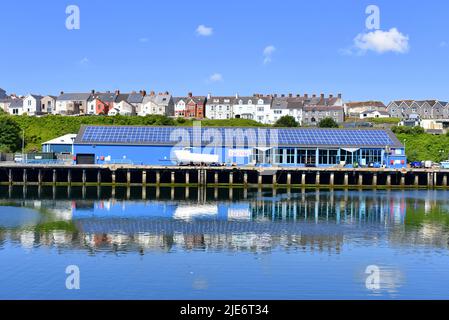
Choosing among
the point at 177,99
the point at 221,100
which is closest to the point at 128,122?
the point at 177,99

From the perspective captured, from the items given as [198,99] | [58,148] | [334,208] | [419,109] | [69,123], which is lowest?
[334,208]

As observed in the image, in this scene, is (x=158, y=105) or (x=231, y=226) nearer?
(x=231, y=226)

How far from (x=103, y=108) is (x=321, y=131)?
247 ft

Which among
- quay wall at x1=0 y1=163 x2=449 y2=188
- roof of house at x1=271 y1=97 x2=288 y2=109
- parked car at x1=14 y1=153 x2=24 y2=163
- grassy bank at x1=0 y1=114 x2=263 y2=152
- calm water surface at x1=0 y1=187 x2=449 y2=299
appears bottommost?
calm water surface at x1=0 y1=187 x2=449 y2=299

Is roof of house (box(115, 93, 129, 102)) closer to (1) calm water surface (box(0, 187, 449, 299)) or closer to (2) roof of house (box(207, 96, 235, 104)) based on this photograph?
(2) roof of house (box(207, 96, 235, 104))

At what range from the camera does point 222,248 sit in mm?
37125

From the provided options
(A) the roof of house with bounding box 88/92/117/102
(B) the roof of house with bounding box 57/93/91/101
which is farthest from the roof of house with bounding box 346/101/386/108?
(B) the roof of house with bounding box 57/93/91/101

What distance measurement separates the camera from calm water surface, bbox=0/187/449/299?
28.7 meters

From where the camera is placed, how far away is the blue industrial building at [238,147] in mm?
83125

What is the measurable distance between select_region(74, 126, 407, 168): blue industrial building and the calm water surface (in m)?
20.9

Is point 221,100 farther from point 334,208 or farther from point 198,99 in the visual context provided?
point 334,208

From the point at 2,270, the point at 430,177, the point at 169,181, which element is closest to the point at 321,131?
the point at 430,177

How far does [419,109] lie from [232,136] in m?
92.1

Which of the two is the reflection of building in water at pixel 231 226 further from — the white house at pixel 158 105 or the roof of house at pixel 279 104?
the white house at pixel 158 105
